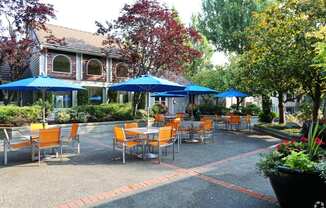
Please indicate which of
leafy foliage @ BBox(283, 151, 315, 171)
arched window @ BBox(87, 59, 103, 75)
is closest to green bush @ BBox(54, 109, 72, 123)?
arched window @ BBox(87, 59, 103, 75)

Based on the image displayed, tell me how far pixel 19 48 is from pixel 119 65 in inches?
324

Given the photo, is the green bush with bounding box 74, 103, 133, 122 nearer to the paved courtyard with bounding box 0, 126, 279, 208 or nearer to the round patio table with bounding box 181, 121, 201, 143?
the round patio table with bounding box 181, 121, 201, 143

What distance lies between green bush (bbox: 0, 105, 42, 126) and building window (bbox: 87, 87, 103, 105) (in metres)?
8.75

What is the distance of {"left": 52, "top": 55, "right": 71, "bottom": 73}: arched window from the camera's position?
20281mm

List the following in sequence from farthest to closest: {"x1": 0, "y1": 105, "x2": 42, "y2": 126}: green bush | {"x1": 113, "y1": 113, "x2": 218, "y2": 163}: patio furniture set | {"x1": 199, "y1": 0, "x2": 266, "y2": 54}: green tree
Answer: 1. {"x1": 199, "y1": 0, "x2": 266, "y2": 54}: green tree
2. {"x1": 0, "y1": 105, "x2": 42, "y2": 126}: green bush
3. {"x1": 113, "y1": 113, "x2": 218, "y2": 163}: patio furniture set

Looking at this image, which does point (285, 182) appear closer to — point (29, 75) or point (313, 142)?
point (313, 142)

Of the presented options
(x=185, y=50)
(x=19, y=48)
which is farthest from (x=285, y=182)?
(x=19, y=48)

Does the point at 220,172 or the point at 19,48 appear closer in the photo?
the point at 220,172

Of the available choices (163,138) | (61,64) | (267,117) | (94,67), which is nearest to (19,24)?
(61,64)

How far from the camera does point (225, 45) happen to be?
74.9 feet

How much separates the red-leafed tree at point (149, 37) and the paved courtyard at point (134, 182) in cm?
1023

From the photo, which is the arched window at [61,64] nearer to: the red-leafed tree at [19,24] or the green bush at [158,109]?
the red-leafed tree at [19,24]

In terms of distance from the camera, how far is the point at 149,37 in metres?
17.3

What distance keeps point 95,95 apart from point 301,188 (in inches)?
804
